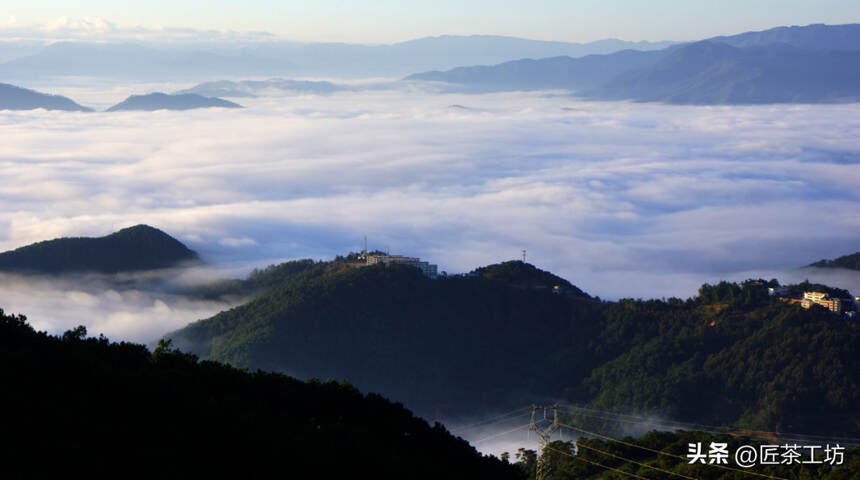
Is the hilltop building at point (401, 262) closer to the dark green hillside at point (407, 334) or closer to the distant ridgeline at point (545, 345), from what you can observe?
the distant ridgeline at point (545, 345)

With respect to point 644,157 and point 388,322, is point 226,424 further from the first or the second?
point 644,157

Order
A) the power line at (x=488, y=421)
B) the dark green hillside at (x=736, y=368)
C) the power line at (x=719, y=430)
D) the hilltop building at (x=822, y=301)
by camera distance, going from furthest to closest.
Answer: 1. the hilltop building at (x=822, y=301)
2. the power line at (x=488, y=421)
3. the dark green hillside at (x=736, y=368)
4. the power line at (x=719, y=430)

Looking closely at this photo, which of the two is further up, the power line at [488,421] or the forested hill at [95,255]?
the forested hill at [95,255]

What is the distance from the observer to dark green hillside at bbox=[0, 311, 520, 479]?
1335cm

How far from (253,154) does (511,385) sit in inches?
5392

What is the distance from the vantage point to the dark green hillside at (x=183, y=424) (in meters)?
13.4

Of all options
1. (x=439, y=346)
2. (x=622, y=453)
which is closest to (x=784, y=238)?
(x=439, y=346)

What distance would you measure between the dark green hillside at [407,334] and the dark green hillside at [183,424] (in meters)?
34.0

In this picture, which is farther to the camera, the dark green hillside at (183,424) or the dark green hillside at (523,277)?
the dark green hillside at (523,277)

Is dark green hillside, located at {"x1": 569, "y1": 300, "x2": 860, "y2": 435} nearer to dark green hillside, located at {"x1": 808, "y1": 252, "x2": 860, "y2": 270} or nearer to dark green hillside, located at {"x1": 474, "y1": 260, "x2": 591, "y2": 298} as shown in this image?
dark green hillside, located at {"x1": 474, "y1": 260, "x2": 591, "y2": 298}

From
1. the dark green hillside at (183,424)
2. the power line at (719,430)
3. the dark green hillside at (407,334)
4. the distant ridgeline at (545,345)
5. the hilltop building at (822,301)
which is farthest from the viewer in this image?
the dark green hillside at (407,334)

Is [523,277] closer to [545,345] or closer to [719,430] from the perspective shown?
[545,345]

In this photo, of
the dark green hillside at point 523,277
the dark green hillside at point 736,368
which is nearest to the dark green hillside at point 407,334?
the dark green hillside at point 523,277

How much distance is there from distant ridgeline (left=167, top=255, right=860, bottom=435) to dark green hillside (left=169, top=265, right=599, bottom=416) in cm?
9
